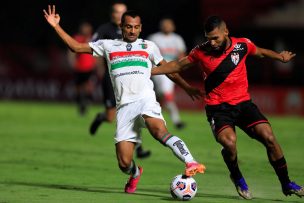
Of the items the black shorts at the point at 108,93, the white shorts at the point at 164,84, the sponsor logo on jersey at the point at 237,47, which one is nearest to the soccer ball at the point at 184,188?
the sponsor logo on jersey at the point at 237,47

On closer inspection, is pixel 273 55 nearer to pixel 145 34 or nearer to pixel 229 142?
pixel 229 142

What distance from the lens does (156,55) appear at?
10.8m

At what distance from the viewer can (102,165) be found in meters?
13.6

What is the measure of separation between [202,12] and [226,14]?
1047mm

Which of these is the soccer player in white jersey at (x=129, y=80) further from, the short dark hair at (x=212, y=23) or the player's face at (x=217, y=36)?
the short dark hair at (x=212, y=23)

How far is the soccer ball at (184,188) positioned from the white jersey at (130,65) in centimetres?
131

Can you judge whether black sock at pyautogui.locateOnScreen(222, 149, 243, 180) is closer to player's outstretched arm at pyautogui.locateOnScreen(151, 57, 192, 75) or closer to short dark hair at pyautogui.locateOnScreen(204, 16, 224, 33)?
player's outstretched arm at pyautogui.locateOnScreen(151, 57, 192, 75)

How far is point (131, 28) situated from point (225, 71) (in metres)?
1.30

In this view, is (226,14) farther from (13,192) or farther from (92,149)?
(13,192)

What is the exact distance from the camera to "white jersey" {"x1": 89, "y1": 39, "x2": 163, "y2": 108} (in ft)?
34.9

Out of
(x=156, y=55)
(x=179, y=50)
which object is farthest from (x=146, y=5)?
(x=156, y=55)

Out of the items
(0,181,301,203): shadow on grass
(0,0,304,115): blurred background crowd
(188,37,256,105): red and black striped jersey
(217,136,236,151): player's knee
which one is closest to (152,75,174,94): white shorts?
(0,0,304,115): blurred background crowd

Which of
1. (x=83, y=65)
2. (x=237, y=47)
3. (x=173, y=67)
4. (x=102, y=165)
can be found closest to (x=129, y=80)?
(x=173, y=67)

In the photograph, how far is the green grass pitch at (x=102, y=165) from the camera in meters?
10.3
